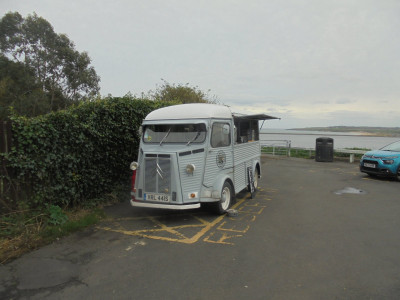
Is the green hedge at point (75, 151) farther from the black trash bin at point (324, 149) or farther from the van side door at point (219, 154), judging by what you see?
the black trash bin at point (324, 149)

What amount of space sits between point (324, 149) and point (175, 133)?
Answer: 13.4 m

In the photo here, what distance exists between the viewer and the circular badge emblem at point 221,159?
639 cm

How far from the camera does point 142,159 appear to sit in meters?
5.98

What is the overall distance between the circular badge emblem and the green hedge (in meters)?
2.92

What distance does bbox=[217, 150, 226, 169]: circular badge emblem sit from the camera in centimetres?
639

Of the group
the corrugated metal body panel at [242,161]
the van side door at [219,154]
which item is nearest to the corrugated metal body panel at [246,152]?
the corrugated metal body panel at [242,161]

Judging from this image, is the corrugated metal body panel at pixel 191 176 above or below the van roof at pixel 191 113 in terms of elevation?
below

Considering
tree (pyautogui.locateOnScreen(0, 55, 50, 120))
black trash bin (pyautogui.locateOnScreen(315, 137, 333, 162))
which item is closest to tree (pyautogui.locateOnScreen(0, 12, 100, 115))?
tree (pyautogui.locateOnScreen(0, 55, 50, 120))

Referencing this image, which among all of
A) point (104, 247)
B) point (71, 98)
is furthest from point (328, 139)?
point (71, 98)

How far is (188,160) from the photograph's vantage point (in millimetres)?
5801

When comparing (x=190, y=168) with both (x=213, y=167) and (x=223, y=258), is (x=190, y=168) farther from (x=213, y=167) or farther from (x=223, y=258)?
(x=223, y=258)

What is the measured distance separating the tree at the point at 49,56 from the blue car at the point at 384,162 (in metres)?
25.4

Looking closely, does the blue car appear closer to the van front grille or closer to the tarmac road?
the tarmac road

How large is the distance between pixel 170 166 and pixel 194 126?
118cm
